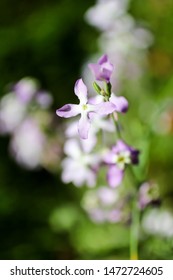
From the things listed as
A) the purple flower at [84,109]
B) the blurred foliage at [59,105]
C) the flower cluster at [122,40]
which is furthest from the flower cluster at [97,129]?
the flower cluster at [122,40]

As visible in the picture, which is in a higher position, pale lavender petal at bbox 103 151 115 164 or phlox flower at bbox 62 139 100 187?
phlox flower at bbox 62 139 100 187

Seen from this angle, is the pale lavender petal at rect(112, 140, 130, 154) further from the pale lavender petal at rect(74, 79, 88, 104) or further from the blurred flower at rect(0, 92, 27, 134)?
the blurred flower at rect(0, 92, 27, 134)

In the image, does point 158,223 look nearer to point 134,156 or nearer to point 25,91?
point 134,156

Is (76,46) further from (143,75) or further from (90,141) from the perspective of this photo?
(90,141)

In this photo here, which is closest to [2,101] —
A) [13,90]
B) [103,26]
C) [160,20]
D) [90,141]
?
[13,90]

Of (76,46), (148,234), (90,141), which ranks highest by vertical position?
(76,46)

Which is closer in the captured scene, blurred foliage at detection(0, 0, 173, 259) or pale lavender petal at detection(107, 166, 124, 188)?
pale lavender petal at detection(107, 166, 124, 188)

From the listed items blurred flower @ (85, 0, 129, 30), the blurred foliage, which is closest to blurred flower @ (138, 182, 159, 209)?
the blurred foliage
